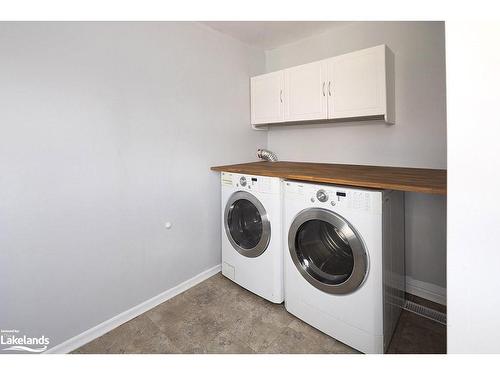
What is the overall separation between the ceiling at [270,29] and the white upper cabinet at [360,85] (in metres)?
0.50

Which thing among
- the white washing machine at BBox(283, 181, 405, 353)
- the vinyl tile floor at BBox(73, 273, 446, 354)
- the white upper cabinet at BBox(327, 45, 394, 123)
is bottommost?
the vinyl tile floor at BBox(73, 273, 446, 354)

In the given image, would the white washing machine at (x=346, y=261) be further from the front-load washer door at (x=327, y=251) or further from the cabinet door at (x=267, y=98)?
the cabinet door at (x=267, y=98)

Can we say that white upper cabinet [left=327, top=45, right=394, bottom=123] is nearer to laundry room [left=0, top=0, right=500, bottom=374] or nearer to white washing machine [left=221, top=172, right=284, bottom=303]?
laundry room [left=0, top=0, right=500, bottom=374]

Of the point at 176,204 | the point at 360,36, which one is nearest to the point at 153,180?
the point at 176,204

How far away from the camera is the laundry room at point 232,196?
3.87ft

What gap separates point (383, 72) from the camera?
1.63 m

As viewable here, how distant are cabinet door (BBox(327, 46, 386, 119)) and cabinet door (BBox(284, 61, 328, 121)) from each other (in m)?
0.07

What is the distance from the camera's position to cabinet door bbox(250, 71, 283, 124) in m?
2.19

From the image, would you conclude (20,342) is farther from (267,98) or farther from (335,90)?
(335,90)

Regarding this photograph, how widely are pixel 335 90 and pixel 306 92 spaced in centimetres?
25

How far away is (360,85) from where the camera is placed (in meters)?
1.72

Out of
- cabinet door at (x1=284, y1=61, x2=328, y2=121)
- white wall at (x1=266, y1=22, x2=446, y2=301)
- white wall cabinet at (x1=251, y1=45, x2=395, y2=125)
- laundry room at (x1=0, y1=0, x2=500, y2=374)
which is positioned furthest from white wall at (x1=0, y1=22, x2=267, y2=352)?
white wall at (x1=266, y1=22, x2=446, y2=301)

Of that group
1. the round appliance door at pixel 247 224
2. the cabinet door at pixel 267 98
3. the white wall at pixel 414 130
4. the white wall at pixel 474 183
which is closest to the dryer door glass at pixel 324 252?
the round appliance door at pixel 247 224

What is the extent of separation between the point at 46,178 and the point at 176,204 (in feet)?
2.70
